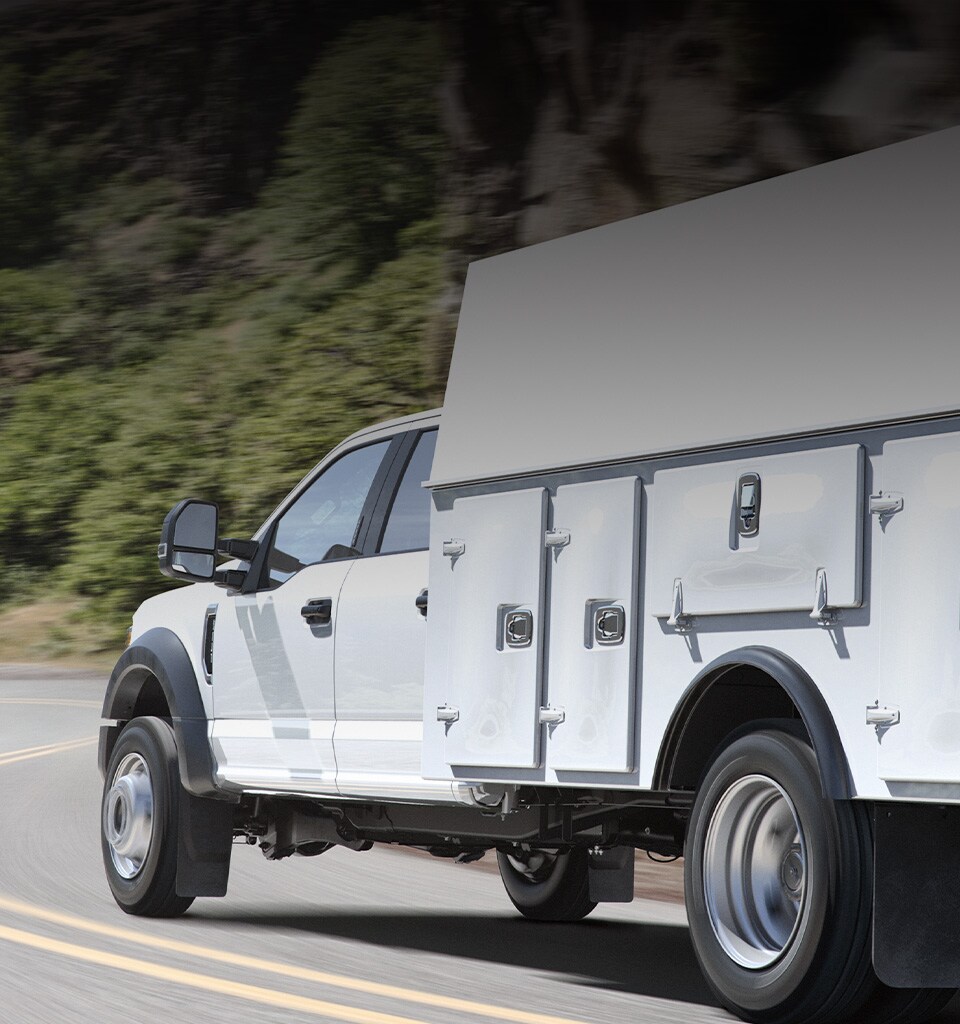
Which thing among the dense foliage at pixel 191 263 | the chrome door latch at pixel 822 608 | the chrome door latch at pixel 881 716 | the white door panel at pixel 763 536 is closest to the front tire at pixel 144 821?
the white door panel at pixel 763 536

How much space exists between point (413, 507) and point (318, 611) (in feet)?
2.18

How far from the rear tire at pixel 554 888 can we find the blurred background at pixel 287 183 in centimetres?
1188

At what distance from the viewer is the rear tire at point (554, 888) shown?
994 centimetres

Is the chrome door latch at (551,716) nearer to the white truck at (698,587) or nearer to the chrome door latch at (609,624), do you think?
the white truck at (698,587)

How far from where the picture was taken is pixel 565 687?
6730mm

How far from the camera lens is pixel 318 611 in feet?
27.7

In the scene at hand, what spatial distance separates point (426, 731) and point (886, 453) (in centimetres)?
254

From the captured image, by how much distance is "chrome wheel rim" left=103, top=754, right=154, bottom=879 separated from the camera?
31.1 ft

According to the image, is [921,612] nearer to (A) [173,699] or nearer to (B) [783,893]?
(B) [783,893]

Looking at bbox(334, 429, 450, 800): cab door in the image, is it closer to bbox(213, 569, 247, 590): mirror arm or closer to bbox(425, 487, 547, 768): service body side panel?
bbox(425, 487, 547, 768): service body side panel

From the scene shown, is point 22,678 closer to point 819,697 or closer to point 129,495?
point 129,495

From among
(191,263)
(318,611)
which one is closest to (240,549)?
(318,611)

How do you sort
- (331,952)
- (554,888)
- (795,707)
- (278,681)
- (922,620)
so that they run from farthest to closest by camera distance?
(554,888), (278,681), (331,952), (795,707), (922,620)

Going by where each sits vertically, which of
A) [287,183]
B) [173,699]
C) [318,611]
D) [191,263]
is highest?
[287,183]
